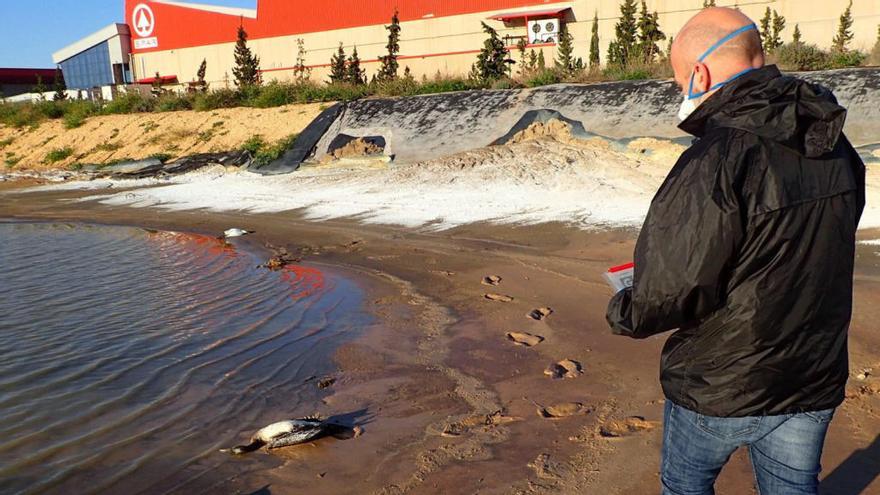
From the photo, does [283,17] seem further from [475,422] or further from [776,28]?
[475,422]

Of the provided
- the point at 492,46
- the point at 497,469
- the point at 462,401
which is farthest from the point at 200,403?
the point at 492,46

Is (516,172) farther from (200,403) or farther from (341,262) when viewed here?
(200,403)

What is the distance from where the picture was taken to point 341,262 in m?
9.08

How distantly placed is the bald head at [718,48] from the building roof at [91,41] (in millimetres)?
42195

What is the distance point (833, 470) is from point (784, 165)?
225 cm

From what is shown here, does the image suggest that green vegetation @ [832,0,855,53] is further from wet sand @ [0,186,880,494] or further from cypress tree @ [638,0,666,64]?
wet sand @ [0,186,880,494]

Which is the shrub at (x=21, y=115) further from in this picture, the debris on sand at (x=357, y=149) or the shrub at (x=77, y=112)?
the debris on sand at (x=357, y=149)

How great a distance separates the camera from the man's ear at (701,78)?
188 centimetres

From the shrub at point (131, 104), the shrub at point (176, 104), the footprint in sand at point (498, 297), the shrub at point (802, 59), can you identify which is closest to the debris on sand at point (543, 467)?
the footprint in sand at point (498, 297)

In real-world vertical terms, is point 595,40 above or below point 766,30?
above

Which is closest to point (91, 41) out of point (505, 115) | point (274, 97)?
point (274, 97)

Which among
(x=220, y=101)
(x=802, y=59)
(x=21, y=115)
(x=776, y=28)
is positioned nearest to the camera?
(x=802, y=59)

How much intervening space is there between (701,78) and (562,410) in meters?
2.69

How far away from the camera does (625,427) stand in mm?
3871
